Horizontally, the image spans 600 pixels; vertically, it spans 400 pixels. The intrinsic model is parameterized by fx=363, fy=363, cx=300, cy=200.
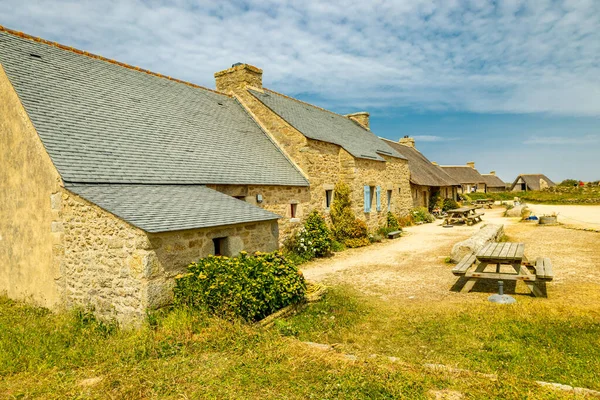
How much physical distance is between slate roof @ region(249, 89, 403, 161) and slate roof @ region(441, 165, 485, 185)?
27.3 metres

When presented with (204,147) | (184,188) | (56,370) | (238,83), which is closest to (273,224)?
(184,188)

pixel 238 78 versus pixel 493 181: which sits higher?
pixel 238 78

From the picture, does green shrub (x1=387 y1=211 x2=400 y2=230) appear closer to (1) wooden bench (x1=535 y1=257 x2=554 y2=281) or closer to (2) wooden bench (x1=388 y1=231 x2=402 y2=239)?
(2) wooden bench (x1=388 y1=231 x2=402 y2=239)

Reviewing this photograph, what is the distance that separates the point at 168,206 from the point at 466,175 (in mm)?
45779

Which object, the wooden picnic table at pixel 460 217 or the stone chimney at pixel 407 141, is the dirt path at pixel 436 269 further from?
the stone chimney at pixel 407 141

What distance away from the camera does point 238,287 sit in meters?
5.82

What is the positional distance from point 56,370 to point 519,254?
8133 millimetres

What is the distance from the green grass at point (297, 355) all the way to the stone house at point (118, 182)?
0.82 meters

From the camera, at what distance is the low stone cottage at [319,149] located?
13.7 meters

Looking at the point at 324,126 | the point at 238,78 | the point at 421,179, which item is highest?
the point at 238,78

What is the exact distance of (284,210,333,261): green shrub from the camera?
1208cm

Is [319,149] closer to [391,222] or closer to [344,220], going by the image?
[344,220]

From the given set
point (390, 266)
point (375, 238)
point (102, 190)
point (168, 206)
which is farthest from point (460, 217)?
point (102, 190)

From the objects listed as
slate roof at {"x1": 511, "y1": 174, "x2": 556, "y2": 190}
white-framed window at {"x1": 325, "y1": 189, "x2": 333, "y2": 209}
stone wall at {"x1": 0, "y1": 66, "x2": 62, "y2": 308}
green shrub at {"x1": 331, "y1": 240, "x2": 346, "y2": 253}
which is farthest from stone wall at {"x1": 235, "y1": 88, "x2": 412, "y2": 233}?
slate roof at {"x1": 511, "y1": 174, "x2": 556, "y2": 190}
